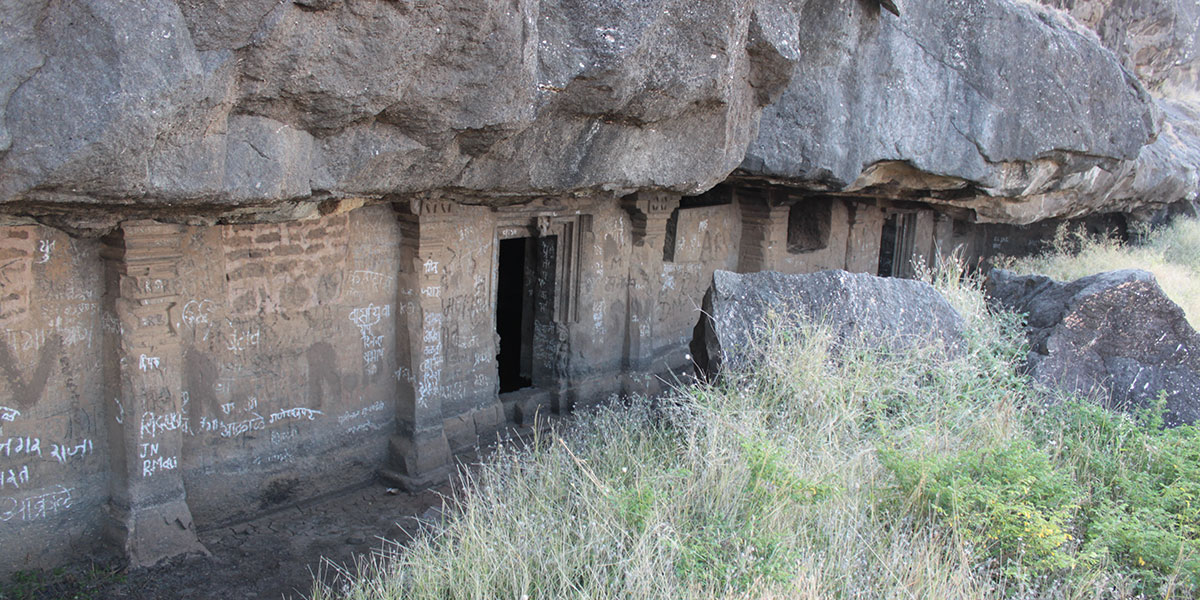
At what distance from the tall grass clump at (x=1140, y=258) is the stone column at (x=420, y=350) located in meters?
7.04

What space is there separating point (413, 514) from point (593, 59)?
10.1 feet

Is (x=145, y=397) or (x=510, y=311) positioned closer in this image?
(x=145, y=397)

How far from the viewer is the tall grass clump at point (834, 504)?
11.8ft

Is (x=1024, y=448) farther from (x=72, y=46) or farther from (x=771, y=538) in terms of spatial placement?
(x=72, y=46)

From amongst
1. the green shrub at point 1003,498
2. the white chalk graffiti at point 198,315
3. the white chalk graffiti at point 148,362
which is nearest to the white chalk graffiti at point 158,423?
the white chalk graffiti at point 148,362

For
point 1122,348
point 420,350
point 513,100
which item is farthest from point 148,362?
point 1122,348

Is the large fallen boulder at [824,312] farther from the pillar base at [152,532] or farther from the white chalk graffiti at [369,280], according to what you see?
the pillar base at [152,532]

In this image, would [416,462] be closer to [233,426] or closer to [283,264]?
[233,426]

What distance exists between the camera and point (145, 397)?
14.9 feet

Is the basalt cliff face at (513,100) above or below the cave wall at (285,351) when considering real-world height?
above

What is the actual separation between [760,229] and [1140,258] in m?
6.45

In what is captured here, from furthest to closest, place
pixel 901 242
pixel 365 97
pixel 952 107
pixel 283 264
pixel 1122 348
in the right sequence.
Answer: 1. pixel 901 242
2. pixel 952 107
3. pixel 1122 348
4. pixel 283 264
5. pixel 365 97

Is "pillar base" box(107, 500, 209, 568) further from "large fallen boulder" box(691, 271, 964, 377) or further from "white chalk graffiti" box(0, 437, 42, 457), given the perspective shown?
"large fallen boulder" box(691, 271, 964, 377)

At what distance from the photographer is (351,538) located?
524 centimetres
